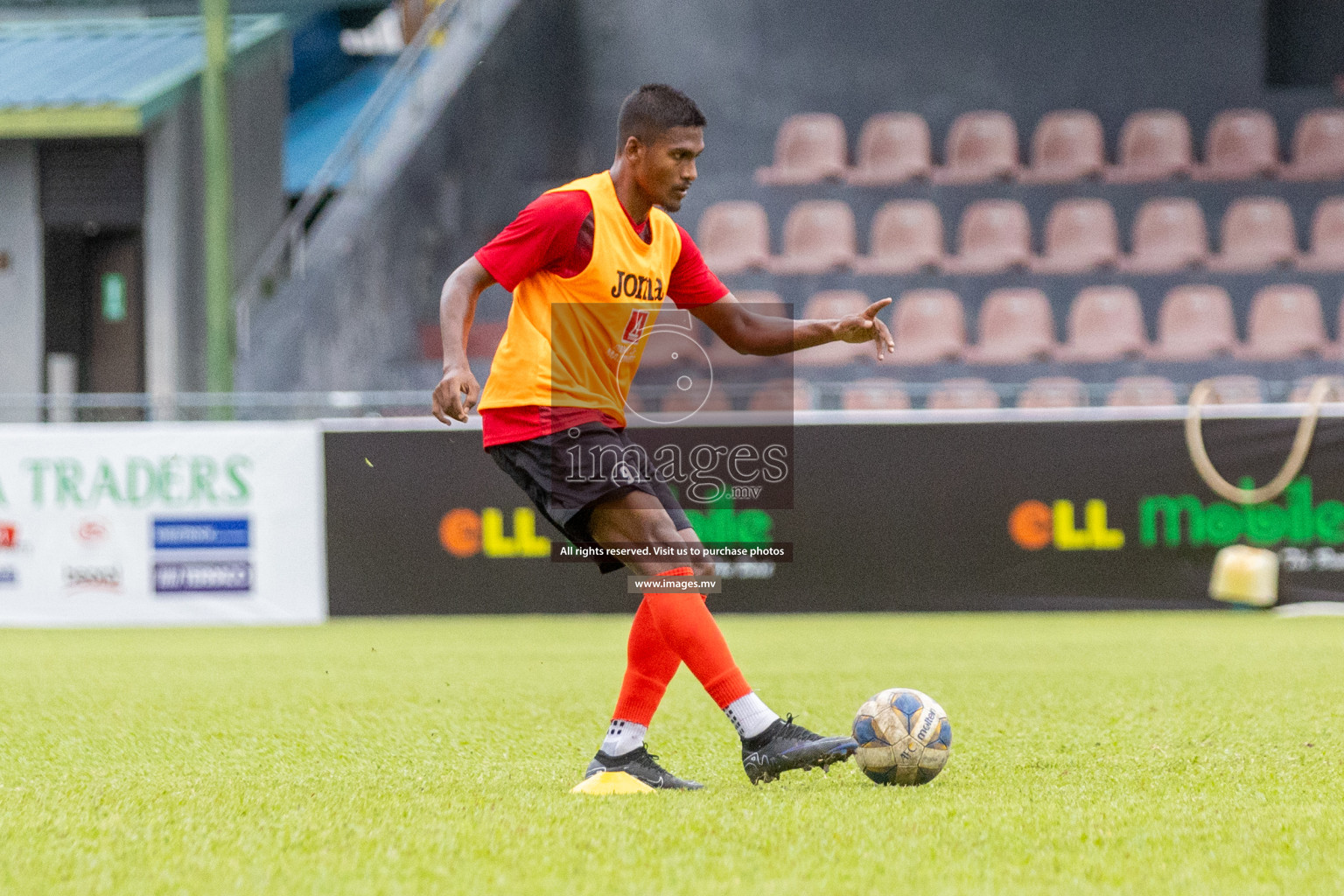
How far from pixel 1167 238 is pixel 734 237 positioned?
4279 mm

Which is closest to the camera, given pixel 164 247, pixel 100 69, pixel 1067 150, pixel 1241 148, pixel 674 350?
pixel 674 350

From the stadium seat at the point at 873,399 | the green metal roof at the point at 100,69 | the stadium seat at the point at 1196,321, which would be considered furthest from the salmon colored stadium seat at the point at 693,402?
the green metal roof at the point at 100,69

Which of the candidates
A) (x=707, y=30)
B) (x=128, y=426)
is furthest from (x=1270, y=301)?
(x=128, y=426)

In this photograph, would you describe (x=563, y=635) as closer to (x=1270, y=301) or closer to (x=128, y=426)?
(x=128, y=426)

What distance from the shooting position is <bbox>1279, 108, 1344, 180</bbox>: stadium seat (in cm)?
1609

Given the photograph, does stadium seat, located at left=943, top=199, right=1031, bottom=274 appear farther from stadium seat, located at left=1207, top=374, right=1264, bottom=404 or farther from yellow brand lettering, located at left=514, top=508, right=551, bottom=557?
yellow brand lettering, located at left=514, top=508, right=551, bottom=557

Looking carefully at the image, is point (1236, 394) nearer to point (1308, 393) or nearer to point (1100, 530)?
point (1308, 393)

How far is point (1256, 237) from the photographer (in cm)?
1572

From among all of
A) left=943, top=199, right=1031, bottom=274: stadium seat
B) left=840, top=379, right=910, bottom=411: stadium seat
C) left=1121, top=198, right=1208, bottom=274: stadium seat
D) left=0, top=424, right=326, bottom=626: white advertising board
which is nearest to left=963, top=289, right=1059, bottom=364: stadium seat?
left=943, top=199, right=1031, bottom=274: stadium seat

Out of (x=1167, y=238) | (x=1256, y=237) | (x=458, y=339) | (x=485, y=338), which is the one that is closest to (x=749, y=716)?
(x=458, y=339)

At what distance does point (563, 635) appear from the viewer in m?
9.93

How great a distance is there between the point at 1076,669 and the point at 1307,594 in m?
3.82

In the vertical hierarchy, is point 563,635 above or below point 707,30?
below

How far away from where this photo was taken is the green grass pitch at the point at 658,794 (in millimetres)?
3184
